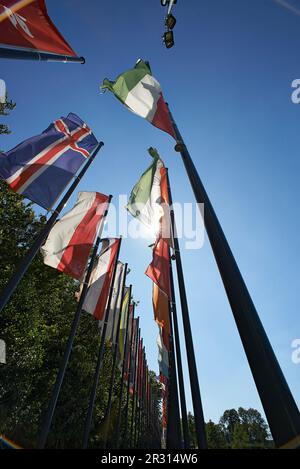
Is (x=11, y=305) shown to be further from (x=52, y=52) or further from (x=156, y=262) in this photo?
(x=52, y=52)

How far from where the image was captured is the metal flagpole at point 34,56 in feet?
14.5

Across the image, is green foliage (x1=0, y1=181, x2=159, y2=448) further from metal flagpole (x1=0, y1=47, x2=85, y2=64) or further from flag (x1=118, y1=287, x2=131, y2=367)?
metal flagpole (x1=0, y1=47, x2=85, y2=64)

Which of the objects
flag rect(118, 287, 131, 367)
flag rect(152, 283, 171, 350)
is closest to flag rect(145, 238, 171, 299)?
flag rect(152, 283, 171, 350)

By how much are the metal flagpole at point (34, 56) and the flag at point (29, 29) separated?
7 centimetres

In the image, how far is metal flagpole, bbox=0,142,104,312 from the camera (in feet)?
19.6

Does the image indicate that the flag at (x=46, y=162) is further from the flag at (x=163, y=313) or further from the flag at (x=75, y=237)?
the flag at (x=163, y=313)

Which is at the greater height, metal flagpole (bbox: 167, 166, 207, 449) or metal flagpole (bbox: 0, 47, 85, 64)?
metal flagpole (bbox: 0, 47, 85, 64)

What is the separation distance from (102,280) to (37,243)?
16.6ft

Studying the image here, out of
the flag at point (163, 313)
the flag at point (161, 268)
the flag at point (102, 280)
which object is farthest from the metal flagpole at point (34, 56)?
the flag at point (102, 280)

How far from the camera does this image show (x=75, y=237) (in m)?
9.84

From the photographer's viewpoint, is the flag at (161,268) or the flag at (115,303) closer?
the flag at (161,268)

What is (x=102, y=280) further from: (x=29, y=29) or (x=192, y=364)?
(x=29, y=29)

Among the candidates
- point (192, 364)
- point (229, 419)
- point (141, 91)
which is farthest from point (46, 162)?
point (229, 419)

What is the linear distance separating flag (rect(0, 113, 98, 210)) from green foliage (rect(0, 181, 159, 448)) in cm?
1011
